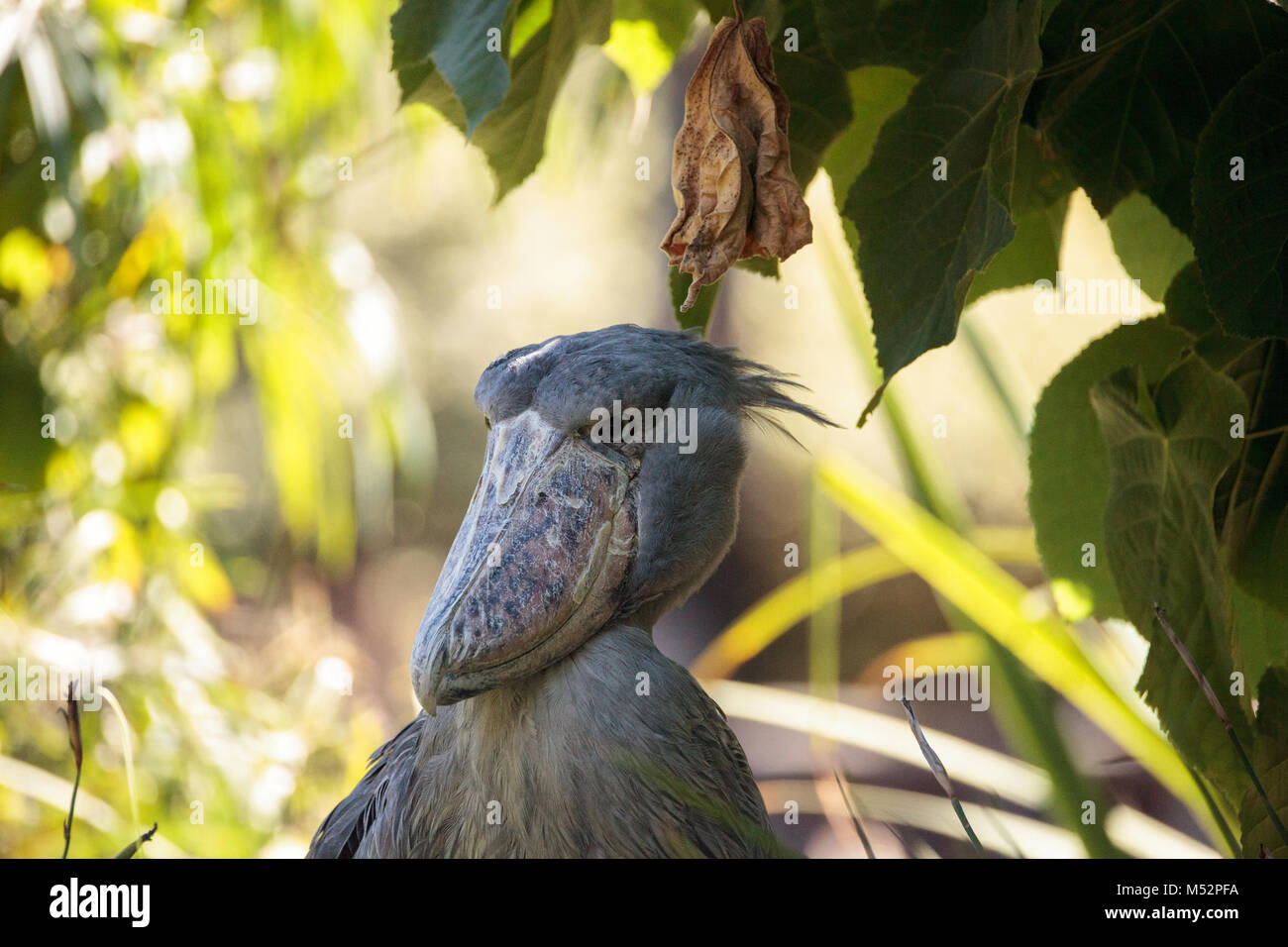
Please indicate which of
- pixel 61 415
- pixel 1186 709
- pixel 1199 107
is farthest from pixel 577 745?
pixel 61 415

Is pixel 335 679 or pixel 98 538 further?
pixel 335 679

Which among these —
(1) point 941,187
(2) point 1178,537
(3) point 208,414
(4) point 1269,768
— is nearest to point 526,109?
(1) point 941,187

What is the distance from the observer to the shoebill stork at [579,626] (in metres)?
0.83

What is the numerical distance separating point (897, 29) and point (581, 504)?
396mm

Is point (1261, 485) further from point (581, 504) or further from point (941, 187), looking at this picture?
point (581, 504)

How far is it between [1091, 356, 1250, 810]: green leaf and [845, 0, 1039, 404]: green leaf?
0.66 ft

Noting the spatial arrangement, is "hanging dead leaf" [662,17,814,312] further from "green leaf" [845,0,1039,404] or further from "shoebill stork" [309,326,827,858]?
"shoebill stork" [309,326,827,858]

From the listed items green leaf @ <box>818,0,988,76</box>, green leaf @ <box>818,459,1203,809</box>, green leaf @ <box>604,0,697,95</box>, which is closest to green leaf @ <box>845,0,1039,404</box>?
green leaf @ <box>818,0,988,76</box>

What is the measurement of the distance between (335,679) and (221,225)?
100 centimetres

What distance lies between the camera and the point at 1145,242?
2.67 ft

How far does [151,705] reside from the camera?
2.43 meters

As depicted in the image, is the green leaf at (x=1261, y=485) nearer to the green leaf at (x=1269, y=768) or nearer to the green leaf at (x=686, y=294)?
the green leaf at (x=1269, y=768)

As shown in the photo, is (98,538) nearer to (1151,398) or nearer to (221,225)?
(221,225)

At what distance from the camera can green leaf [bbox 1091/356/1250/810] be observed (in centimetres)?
69
